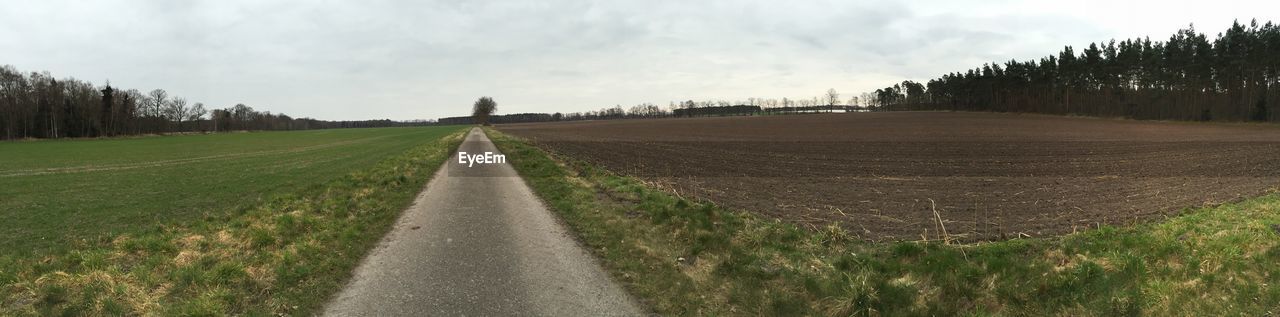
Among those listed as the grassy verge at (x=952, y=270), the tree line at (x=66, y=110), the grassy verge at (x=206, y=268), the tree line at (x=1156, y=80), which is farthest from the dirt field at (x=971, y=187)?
the tree line at (x=66, y=110)

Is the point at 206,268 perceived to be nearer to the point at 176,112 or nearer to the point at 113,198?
the point at 113,198

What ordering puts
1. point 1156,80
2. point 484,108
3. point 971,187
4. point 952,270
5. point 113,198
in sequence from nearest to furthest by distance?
point 952,270, point 971,187, point 113,198, point 1156,80, point 484,108

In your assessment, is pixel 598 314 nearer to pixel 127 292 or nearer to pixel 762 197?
pixel 127 292

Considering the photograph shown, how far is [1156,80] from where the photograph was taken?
264ft

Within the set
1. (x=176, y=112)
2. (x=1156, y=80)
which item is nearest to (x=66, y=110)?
(x=176, y=112)

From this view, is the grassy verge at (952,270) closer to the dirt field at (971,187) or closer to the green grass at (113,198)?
the dirt field at (971,187)

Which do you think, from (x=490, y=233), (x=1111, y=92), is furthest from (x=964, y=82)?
(x=490, y=233)

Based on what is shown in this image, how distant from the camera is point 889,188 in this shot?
45.8 feet

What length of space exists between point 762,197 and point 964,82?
144059 mm

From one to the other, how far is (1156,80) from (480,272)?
108638mm

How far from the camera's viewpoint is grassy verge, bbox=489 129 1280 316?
479 centimetres

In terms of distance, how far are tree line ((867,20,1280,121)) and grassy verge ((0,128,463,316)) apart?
8886cm
